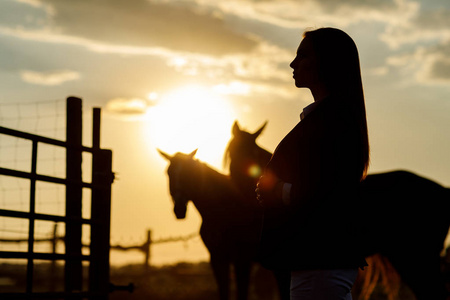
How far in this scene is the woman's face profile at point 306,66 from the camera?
8.18 ft

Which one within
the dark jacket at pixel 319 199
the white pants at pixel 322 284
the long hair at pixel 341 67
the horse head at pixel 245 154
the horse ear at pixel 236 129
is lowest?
the white pants at pixel 322 284

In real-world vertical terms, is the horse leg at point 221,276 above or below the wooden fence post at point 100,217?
below

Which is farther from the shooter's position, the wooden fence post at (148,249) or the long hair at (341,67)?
the wooden fence post at (148,249)

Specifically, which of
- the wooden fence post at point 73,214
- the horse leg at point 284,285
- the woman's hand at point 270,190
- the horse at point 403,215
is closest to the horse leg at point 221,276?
the horse at point 403,215

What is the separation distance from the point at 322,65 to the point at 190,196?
6.39 metres

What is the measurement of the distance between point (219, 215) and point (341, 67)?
21.1 ft

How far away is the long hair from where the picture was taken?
2.43 meters

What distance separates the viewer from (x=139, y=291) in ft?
51.0

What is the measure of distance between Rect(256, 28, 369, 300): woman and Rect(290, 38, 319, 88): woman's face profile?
0.22ft

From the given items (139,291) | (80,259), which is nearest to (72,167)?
(80,259)

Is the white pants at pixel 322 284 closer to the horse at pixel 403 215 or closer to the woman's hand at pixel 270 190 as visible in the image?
the woman's hand at pixel 270 190

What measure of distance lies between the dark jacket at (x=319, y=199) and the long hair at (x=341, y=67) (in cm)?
9

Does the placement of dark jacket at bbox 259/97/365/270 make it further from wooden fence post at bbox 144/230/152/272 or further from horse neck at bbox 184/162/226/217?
wooden fence post at bbox 144/230/152/272

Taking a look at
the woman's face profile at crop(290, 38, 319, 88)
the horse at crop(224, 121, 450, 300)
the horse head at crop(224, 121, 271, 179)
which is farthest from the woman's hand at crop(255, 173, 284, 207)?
the horse at crop(224, 121, 450, 300)
